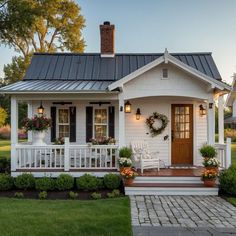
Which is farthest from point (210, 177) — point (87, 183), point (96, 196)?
point (87, 183)

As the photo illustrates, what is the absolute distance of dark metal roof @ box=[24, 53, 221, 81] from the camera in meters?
11.7

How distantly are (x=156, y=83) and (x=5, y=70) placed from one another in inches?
1618

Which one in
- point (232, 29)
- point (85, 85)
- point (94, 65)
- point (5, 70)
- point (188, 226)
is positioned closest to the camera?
point (188, 226)

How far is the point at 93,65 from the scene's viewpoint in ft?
40.6

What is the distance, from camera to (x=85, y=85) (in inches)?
404

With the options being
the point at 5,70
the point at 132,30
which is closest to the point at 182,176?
the point at 132,30

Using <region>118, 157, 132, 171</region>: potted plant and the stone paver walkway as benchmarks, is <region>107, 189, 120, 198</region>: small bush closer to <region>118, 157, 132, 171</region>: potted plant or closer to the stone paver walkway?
the stone paver walkway

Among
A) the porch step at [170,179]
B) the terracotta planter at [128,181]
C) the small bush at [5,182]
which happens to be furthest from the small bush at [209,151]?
the small bush at [5,182]

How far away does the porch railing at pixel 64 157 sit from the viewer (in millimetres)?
9234

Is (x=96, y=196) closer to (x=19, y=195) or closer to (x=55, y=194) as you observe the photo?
(x=55, y=194)

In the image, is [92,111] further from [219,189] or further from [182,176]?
[219,189]

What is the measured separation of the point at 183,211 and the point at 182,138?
4.66 m

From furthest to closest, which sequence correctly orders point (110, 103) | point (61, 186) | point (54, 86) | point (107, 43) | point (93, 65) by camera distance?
1. point (107, 43)
2. point (93, 65)
3. point (110, 103)
4. point (54, 86)
5. point (61, 186)

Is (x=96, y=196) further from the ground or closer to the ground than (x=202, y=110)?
closer to the ground
